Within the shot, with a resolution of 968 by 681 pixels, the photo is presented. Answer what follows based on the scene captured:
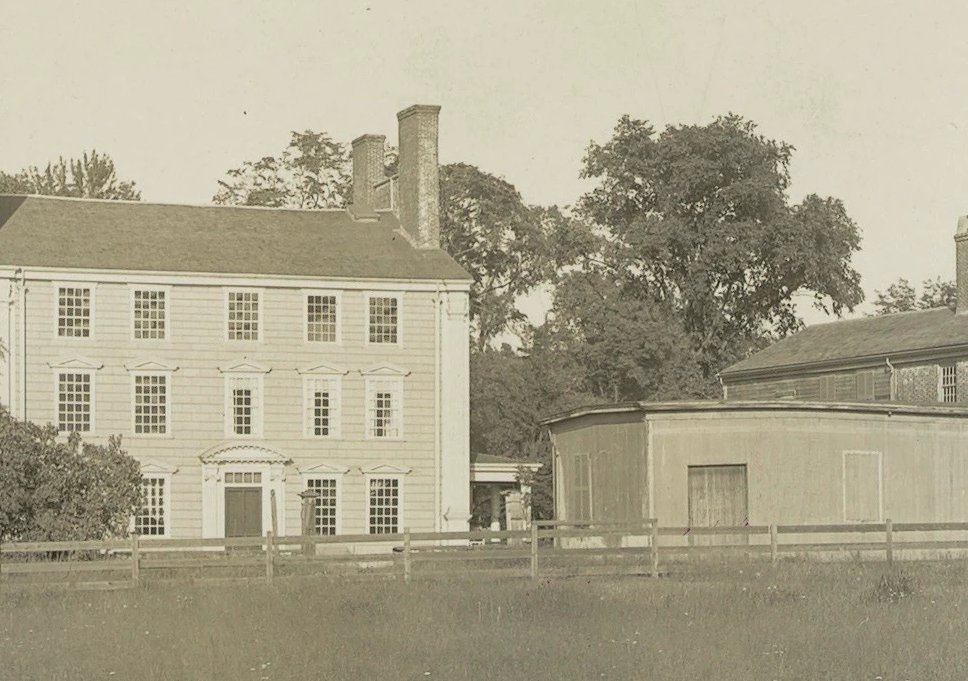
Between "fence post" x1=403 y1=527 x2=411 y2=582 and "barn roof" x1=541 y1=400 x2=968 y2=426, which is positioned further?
"barn roof" x1=541 y1=400 x2=968 y2=426

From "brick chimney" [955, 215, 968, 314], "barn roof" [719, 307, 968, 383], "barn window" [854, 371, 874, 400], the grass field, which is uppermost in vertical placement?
"brick chimney" [955, 215, 968, 314]

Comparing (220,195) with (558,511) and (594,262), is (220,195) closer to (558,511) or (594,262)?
(594,262)

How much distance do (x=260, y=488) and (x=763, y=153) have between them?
2866 cm

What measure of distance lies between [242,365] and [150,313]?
2.89 meters

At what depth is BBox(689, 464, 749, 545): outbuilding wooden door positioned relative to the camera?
128 feet

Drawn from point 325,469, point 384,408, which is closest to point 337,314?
point 384,408

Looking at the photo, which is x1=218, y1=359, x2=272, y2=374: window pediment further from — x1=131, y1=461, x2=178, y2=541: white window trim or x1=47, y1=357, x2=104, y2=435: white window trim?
x1=47, y1=357, x2=104, y2=435: white window trim

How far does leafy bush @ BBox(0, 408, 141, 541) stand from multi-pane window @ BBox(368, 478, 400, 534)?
40.7ft

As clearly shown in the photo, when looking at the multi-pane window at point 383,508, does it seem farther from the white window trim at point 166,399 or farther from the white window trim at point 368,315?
the white window trim at point 166,399

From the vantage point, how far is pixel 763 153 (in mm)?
70938

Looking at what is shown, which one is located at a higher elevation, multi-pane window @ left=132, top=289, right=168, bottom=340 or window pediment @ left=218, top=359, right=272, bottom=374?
multi-pane window @ left=132, top=289, right=168, bottom=340

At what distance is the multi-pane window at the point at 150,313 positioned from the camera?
50656 mm

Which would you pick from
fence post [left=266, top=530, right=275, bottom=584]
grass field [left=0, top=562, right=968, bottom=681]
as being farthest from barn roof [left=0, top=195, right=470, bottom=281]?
grass field [left=0, top=562, right=968, bottom=681]

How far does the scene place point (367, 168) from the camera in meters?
59.4
